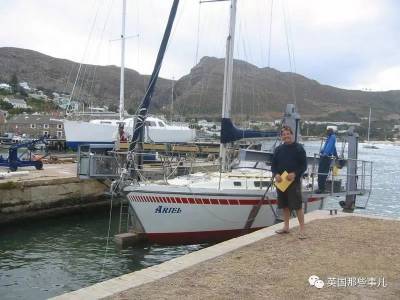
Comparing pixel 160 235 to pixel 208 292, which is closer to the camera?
pixel 208 292

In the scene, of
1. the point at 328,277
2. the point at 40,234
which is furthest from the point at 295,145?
the point at 40,234

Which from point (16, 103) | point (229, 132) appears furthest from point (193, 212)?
point (16, 103)

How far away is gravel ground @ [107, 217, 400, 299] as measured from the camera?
611 centimetres

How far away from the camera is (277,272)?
7008 millimetres

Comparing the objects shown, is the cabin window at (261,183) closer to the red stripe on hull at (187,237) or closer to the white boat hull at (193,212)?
the white boat hull at (193,212)

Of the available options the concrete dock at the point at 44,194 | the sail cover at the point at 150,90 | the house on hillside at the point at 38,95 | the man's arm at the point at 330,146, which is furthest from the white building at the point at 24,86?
the man's arm at the point at 330,146

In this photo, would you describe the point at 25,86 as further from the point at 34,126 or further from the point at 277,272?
the point at 277,272

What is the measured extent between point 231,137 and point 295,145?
6.93 m

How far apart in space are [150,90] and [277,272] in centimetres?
973

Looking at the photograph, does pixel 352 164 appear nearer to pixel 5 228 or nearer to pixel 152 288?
pixel 152 288

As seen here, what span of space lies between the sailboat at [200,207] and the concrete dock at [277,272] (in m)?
4.66

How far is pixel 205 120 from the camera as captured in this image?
125 ft

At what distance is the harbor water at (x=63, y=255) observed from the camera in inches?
454

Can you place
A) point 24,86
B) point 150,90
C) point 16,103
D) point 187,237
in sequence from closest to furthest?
1. point 187,237
2. point 150,90
3. point 16,103
4. point 24,86
